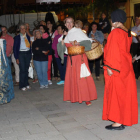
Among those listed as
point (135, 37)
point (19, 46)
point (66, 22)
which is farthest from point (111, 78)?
point (135, 37)

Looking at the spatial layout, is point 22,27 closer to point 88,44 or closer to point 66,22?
point 66,22

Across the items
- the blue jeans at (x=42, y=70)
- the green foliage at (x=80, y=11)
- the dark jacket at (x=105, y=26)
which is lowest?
the blue jeans at (x=42, y=70)

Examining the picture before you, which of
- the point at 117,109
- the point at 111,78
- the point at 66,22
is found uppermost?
the point at 66,22

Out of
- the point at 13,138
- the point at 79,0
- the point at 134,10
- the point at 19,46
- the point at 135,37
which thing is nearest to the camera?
the point at 13,138

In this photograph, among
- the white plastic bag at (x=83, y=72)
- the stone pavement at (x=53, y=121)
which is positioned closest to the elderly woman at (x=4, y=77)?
the stone pavement at (x=53, y=121)

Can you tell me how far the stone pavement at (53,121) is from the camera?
15.8 ft

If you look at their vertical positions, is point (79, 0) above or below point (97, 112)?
above

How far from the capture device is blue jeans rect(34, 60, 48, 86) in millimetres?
9242

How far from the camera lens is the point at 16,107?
22.9 feet

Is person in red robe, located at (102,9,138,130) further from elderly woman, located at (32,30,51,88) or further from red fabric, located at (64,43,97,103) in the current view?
elderly woman, located at (32,30,51,88)

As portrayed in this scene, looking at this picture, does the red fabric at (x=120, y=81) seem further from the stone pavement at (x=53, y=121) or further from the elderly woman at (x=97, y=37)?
the elderly woman at (x=97, y=37)

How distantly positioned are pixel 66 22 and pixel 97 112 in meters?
2.41

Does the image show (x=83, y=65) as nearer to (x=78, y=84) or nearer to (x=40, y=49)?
(x=78, y=84)

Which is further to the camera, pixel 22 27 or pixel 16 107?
pixel 22 27
